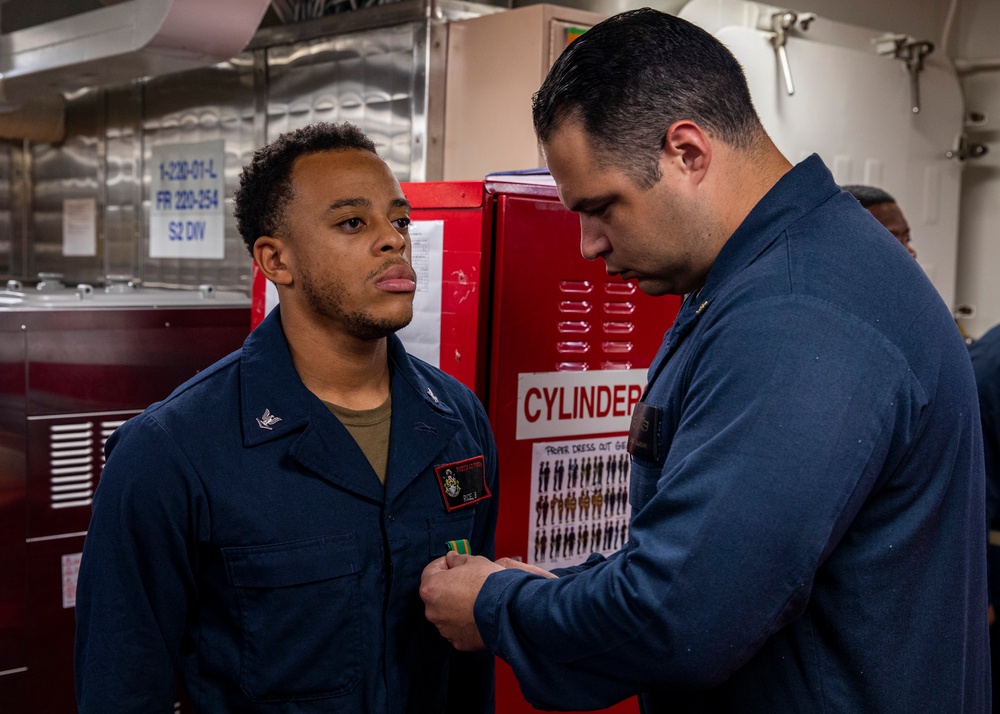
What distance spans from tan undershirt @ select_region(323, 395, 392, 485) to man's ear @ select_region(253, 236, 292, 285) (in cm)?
24

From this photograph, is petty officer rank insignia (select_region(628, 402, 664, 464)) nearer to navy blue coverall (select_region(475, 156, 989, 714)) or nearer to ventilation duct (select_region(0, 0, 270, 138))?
navy blue coverall (select_region(475, 156, 989, 714))

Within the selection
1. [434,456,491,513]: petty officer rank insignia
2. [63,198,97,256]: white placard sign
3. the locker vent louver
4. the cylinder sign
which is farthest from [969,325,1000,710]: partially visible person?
[63,198,97,256]: white placard sign

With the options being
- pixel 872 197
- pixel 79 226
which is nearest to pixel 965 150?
pixel 872 197

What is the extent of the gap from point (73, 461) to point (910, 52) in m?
3.59

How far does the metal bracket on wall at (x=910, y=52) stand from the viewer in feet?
13.5

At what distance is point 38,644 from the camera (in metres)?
3.02

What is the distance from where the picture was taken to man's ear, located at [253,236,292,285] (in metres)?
1.75

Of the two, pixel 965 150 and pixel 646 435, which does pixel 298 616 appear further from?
pixel 965 150

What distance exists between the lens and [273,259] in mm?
1768

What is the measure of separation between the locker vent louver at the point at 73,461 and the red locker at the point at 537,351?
58.3 inches

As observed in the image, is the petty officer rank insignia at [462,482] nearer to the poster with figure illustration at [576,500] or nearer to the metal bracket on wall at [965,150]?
the poster with figure illustration at [576,500]

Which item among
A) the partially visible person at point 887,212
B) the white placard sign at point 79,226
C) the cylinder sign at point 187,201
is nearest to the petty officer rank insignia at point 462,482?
the partially visible person at point 887,212

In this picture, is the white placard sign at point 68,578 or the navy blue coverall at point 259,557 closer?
the navy blue coverall at point 259,557

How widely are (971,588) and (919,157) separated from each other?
11.0 feet
